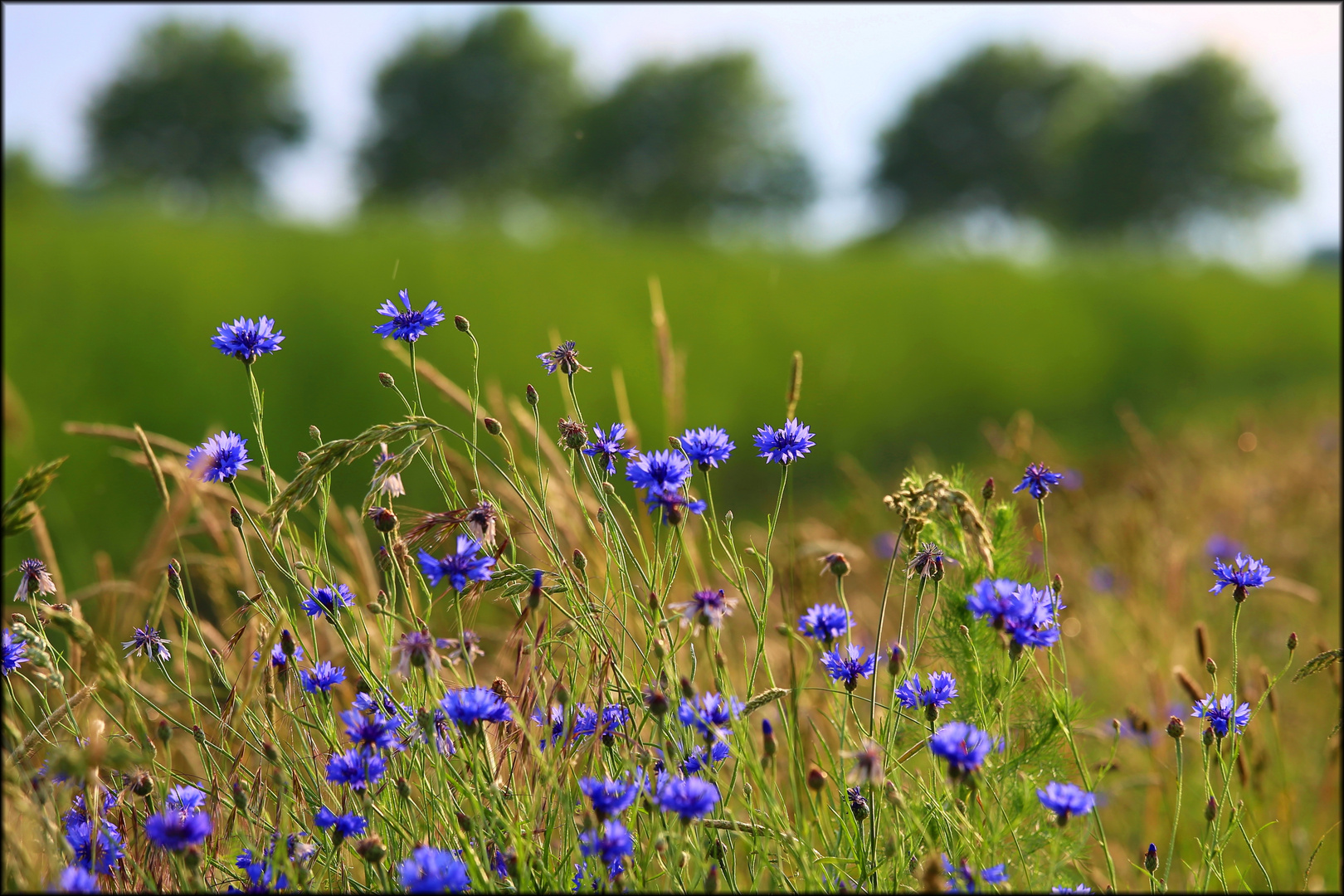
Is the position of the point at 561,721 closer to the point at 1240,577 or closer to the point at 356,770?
the point at 356,770

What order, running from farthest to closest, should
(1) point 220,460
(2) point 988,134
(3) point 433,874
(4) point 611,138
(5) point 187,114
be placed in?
(2) point 988,134 < (5) point 187,114 < (4) point 611,138 < (1) point 220,460 < (3) point 433,874

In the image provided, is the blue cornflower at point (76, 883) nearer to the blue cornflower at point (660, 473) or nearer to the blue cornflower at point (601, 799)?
the blue cornflower at point (601, 799)

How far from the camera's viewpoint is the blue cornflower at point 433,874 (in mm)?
908

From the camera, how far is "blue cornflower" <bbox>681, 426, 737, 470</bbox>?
1239 mm

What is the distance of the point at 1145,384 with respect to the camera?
9.70 metres

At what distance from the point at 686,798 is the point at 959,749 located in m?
0.29

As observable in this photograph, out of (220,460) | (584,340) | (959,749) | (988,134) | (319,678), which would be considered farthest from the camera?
(988,134)

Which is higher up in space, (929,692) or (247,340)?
(247,340)

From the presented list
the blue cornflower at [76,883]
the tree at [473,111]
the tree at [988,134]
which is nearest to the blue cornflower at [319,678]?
the blue cornflower at [76,883]

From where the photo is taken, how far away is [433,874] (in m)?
0.92

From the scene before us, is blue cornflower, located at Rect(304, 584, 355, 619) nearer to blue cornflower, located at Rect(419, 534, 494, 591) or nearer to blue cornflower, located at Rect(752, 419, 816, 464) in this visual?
blue cornflower, located at Rect(419, 534, 494, 591)

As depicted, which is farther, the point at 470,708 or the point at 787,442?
the point at 787,442

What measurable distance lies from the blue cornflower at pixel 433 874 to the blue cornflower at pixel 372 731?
0.20 m

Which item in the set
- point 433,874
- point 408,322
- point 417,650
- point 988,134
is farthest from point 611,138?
point 433,874
